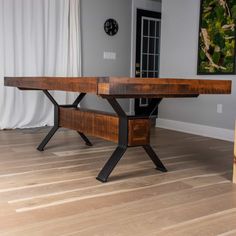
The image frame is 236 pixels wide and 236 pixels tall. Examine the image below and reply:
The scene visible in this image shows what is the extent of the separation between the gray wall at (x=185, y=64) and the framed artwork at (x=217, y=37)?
0.12m

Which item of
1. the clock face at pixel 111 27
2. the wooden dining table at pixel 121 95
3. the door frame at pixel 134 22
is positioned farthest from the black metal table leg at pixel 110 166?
the door frame at pixel 134 22

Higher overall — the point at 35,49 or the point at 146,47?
the point at 146,47

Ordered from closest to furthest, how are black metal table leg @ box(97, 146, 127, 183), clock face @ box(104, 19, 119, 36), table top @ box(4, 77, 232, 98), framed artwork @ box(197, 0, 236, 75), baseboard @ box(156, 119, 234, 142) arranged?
table top @ box(4, 77, 232, 98), black metal table leg @ box(97, 146, 127, 183), framed artwork @ box(197, 0, 236, 75), baseboard @ box(156, 119, 234, 142), clock face @ box(104, 19, 119, 36)

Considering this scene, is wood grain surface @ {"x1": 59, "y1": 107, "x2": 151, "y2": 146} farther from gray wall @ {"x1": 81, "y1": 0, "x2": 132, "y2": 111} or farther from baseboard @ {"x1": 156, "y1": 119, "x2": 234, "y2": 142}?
gray wall @ {"x1": 81, "y1": 0, "x2": 132, "y2": 111}

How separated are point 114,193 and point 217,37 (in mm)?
2947

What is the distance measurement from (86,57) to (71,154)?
2.56 m

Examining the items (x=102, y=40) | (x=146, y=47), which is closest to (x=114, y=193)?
(x=102, y=40)

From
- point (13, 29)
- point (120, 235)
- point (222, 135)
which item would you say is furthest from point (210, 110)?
point (120, 235)

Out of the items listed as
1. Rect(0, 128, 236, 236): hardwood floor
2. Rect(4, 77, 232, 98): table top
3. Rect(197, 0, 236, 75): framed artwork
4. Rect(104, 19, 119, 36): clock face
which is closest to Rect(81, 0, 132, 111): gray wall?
Rect(104, 19, 119, 36): clock face

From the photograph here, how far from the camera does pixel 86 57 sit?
5516 millimetres

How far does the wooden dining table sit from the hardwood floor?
0.22m

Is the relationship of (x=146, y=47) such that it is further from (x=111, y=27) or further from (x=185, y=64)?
(x=185, y=64)

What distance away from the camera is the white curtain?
470 centimetres

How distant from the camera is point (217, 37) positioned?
4.38 metres
